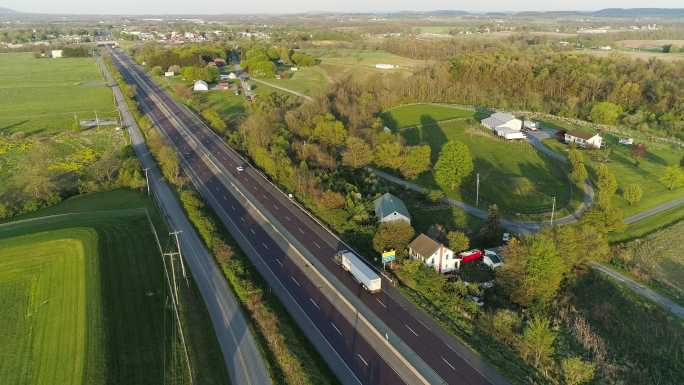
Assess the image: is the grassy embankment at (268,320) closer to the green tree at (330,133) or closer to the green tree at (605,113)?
the green tree at (330,133)

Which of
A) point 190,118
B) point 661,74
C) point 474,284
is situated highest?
point 661,74

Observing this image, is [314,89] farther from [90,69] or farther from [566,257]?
[90,69]

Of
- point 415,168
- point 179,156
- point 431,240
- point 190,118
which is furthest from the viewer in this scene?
point 190,118

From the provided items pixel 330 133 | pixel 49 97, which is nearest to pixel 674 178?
pixel 330 133

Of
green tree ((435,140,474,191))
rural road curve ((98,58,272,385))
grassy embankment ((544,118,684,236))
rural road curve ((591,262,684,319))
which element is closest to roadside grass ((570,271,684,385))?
rural road curve ((591,262,684,319))

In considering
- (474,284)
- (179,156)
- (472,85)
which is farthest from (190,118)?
(474,284)

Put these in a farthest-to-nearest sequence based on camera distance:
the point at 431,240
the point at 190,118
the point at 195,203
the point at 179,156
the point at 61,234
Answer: the point at 190,118 < the point at 179,156 < the point at 195,203 < the point at 61,234 < the point at 431,240
